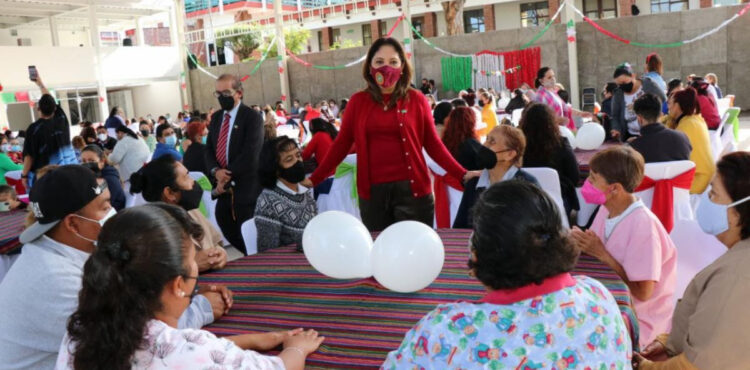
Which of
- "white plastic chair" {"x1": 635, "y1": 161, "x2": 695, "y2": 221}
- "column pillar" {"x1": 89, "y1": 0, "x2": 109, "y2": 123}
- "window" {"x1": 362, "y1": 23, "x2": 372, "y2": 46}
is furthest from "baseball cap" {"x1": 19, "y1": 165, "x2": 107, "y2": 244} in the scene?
"window" {"x1": 362, "y1": 23, "x2": 372, "y2": 46}

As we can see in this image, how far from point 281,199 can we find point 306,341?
4.54 feet

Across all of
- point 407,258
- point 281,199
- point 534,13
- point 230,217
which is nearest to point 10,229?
point 230,217

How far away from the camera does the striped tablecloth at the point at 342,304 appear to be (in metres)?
1.70

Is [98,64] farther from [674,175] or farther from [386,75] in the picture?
[674,175]

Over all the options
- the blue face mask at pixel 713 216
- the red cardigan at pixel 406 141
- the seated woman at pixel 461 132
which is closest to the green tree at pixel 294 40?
the seated woman at pixel 461 132

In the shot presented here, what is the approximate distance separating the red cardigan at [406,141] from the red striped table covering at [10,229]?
177 centimetres

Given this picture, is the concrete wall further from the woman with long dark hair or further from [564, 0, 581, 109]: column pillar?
the woman with long dark hair

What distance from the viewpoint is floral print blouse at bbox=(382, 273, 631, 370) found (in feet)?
4.18

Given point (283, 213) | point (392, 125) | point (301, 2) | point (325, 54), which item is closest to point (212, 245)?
point (283, 213)

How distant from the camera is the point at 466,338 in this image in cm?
129

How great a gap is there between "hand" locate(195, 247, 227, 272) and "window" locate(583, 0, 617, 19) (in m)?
23.2

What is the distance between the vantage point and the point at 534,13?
24188 mm

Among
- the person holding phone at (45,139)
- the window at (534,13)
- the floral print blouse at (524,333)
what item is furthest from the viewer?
the window at (534,13)

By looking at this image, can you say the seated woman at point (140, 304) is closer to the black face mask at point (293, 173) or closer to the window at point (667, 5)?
the black face mask at point (293, 173)
